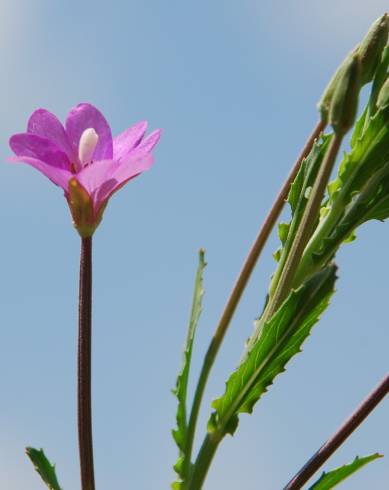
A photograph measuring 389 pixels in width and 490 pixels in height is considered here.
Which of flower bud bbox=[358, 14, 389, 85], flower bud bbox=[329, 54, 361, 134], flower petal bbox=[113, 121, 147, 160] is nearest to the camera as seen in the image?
flower bud bbox=[329, 54, 361, 134]

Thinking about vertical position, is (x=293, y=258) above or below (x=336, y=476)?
above

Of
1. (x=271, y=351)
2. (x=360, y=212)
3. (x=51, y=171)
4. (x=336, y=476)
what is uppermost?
(x=51, y=171)

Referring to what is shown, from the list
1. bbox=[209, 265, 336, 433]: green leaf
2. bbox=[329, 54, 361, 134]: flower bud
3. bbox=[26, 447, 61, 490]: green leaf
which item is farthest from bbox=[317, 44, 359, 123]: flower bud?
bbox=[26, 447, 61, 490]: green leaf

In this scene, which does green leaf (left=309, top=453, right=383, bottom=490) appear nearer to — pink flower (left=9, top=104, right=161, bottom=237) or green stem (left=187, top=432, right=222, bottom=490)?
green stem (left=187, top=432, right=222, bottom=490)

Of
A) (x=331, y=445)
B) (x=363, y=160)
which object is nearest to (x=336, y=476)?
(x=331, y=445)

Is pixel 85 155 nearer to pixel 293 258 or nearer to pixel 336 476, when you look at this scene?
pixel 293 258

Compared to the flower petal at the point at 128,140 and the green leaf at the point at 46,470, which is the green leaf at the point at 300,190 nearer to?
the flower petal at the point at 128,140
